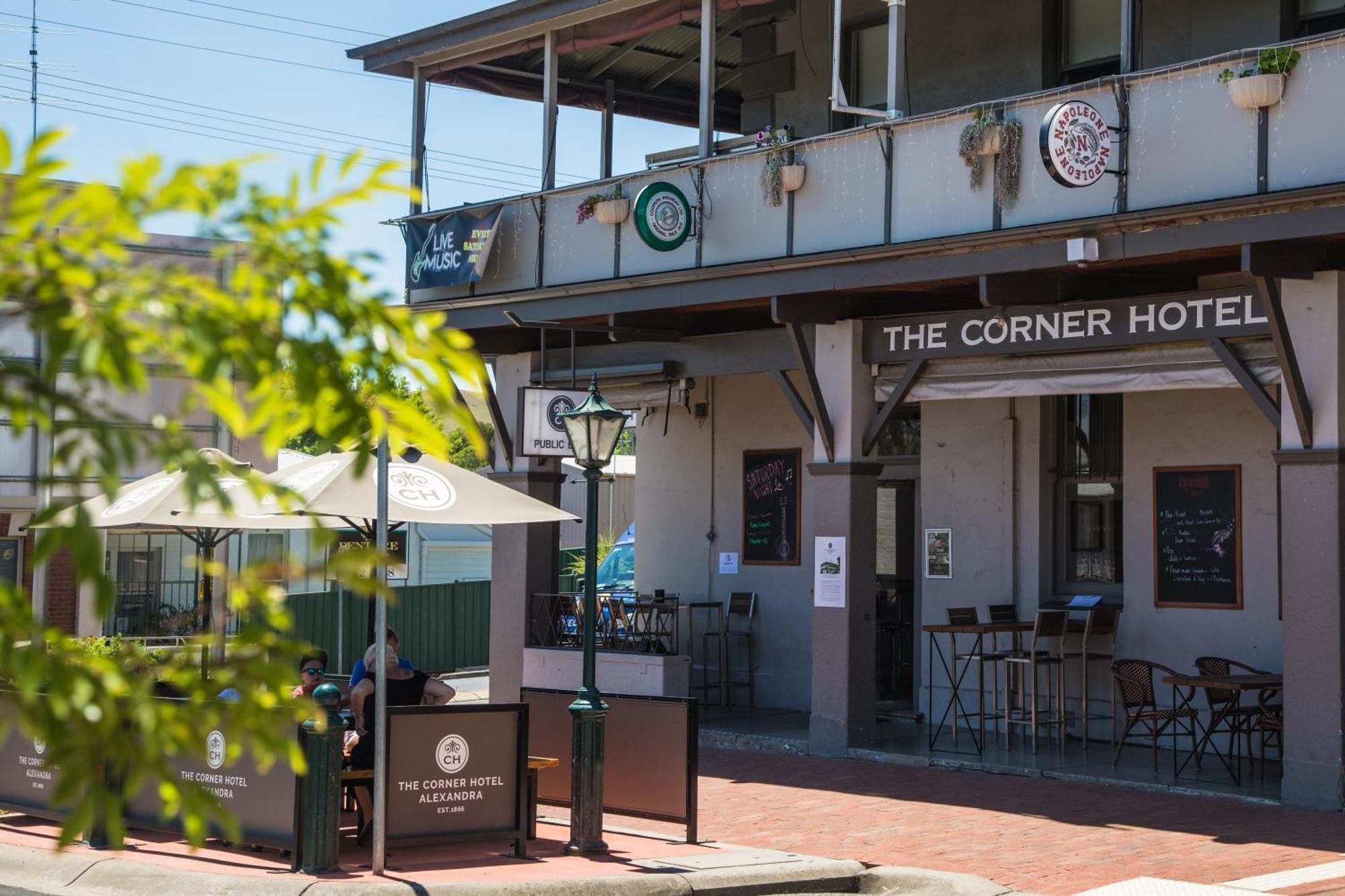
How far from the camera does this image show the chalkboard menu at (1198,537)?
14.3m

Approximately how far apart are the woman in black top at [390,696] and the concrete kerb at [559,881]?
1.06 meters

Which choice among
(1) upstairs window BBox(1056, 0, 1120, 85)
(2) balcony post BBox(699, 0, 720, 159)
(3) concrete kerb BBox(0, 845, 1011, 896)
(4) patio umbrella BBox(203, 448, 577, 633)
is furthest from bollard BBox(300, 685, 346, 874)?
(1) upstairs window BBox(1056, 0, 1120, 85)

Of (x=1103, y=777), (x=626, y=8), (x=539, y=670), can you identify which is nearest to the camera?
(x=1103, y=777)

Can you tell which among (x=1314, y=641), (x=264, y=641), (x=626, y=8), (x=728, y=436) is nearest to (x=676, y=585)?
(x=728, y=436)

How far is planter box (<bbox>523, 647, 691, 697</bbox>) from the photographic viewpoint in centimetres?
1619

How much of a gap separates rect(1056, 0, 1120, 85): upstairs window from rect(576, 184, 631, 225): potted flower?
4.43 m

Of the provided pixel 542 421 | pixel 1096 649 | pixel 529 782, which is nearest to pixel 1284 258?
pixel 1096 649

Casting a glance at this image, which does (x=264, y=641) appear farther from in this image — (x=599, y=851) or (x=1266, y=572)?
(x=1266, y=572)

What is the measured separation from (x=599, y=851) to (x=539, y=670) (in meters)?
7.37

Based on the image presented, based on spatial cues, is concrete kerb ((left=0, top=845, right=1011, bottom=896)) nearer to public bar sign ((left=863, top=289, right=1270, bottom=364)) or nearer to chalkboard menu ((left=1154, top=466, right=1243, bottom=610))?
public bar sign ((left=863, top=289, right=1270, bottom=364))

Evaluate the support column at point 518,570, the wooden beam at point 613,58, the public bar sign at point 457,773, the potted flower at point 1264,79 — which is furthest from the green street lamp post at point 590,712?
the wooden beam at point 613,58

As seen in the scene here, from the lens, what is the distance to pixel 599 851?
10.2 m

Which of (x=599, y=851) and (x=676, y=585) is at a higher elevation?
(x=676, y=585)

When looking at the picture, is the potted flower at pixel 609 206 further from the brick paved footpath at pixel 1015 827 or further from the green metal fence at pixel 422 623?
the green metal fence at pixel 422 623
